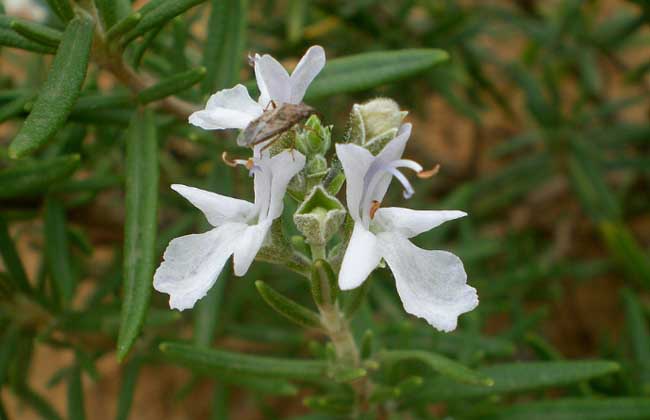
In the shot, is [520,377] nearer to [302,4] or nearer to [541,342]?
[541,342]

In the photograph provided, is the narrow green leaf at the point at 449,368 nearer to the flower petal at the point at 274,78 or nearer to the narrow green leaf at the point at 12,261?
the flower petal at the point at 274,78

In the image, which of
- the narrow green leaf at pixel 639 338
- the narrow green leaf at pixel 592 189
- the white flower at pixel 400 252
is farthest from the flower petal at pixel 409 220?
the narrow green leaf at pixel 592 189

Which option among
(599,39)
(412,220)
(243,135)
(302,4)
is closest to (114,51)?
(243,135)

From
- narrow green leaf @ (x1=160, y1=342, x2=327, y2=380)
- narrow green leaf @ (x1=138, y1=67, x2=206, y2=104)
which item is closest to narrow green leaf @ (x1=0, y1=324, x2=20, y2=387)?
narrow green leaf @ (x1=160, y1=342, x2=327, y2=380)

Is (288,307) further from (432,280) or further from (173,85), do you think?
(173,85)

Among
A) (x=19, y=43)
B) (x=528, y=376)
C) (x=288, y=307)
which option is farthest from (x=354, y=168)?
(x=528, y=376)

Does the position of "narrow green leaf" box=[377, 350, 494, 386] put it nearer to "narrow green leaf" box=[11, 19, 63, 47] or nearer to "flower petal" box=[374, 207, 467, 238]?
"flower petal" box=[374, 207, 467, 238]
